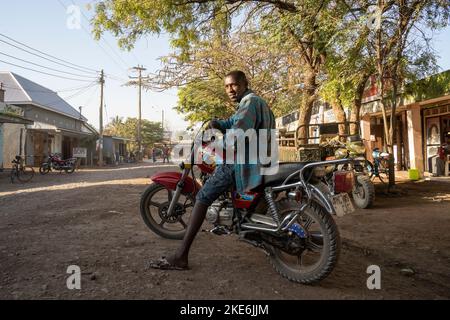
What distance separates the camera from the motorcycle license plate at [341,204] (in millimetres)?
2826

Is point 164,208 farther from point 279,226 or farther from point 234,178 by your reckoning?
point 279,226

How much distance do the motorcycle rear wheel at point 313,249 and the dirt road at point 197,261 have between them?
98 mm

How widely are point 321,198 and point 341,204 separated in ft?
0.58

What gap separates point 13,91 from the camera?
25.0 m

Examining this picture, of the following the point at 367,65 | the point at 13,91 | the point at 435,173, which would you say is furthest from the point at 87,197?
the point at 13,91

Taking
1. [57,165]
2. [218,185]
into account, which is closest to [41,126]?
[57,165]

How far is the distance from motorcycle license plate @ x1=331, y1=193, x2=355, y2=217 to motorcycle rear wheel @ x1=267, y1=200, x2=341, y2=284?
112mm


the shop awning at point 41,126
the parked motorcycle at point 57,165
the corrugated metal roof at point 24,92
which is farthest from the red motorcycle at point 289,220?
the corrugated metal roof at point 24,92

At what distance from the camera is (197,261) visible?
3.49 metres

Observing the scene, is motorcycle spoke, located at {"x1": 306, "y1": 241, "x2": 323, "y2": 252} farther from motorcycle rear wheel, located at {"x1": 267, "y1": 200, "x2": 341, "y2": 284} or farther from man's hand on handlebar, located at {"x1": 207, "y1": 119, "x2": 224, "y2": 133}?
man's hand on handlebar, located at {"x1": 207, "y1": 119, "x2": 224, "y2": 133}

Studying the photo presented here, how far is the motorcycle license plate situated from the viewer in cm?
283

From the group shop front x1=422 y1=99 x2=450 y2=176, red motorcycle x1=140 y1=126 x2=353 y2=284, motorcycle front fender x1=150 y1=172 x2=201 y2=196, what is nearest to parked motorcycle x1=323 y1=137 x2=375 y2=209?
motorcycle front fender x1=150 y1=172 x2=201 y2=196

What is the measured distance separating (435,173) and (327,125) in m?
5.95

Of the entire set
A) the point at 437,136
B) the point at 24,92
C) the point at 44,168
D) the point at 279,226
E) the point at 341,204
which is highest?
the point at 24,92
